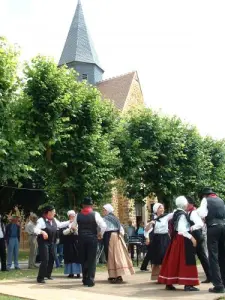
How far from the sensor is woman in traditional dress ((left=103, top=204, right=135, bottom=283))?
10773mm

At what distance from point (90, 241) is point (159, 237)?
219cm

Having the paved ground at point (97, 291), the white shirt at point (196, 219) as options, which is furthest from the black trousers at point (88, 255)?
the white shirt at point (196, 219)

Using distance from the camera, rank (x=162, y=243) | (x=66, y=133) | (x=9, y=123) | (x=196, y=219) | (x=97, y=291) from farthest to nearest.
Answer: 1. (x=66, y=133)
2. (x=9, y=123)
3. (x=162, y=243)
4. (x=196, y=219)
5. (x=97, y=291)

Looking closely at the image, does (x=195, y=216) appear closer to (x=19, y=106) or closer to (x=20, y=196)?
(x=19, y=106)

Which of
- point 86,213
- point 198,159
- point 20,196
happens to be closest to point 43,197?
point 20,196

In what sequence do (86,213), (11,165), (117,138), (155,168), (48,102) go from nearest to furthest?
(86,213) → (11,165) → (48,102) → (117,138) → (155,168)

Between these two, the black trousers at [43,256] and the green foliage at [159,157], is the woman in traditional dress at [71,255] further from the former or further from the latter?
the green foliage at [159,157]

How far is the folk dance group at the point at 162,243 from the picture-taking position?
9.32 metres

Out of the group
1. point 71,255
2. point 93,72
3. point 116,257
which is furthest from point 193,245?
point 93,72

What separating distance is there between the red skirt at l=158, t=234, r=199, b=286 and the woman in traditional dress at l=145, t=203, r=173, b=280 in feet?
5.68

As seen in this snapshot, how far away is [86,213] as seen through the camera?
414 inches

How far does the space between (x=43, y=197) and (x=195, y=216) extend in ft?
63.5

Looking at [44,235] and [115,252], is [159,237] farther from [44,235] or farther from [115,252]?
[44,235]

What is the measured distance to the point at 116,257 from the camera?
427 inches
